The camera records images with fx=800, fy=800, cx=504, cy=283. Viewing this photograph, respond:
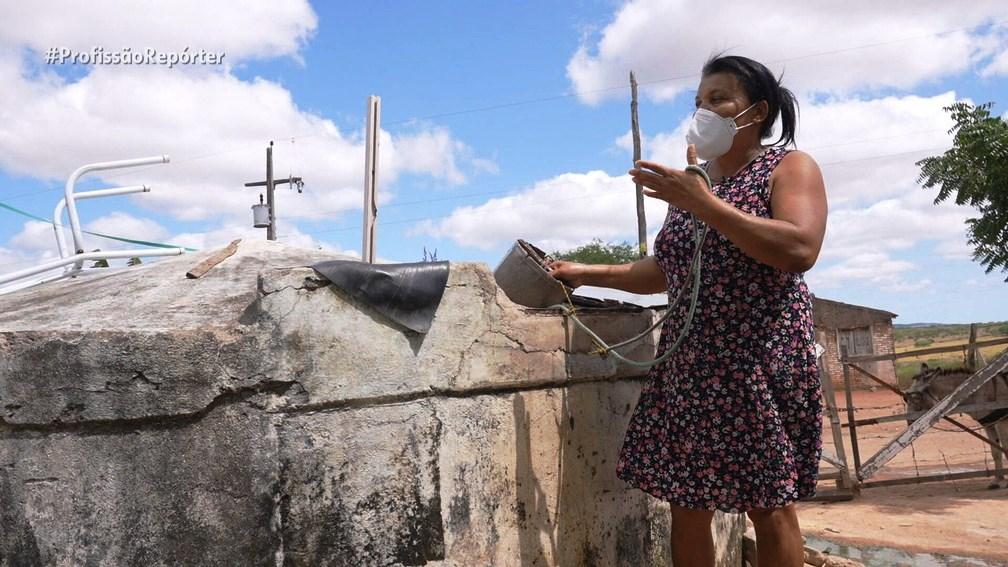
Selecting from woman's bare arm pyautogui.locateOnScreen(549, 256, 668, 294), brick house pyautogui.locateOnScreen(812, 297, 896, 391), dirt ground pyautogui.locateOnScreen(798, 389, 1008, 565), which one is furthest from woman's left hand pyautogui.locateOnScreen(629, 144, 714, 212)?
brick house pyautogui.locateOnScreen(812, 297, 896, 391)

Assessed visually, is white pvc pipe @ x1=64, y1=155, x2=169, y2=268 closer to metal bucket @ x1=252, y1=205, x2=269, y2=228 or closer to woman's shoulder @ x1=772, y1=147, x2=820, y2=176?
woman's shoulder @ x1=772, y1=147, x2=820, y2=176

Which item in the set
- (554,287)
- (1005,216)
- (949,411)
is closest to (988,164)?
(1005,216)

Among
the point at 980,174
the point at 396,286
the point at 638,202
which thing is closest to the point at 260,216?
the point at 638,202

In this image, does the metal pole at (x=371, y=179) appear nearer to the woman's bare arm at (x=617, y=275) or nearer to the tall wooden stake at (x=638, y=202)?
the woman's bare arm at (x=617, y=275)

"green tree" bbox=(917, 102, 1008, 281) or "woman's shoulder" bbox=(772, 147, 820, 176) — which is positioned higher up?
"green tree" bbox=(917, 102, 1008, 281)

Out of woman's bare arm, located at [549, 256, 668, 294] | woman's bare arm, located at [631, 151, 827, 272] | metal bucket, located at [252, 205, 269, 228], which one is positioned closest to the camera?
woman's bare arm, located at [631, 151, 827, 272]

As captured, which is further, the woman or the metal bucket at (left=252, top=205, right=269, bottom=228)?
the metal bucket at (left=252, top=205, right=269, bottom=228)

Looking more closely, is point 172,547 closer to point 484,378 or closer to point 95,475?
point 95,475

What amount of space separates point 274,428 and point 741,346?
3.94 feet

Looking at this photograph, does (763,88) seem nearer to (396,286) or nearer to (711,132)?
(711,132)

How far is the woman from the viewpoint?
6.42 feet

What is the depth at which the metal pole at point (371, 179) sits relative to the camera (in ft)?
8.64

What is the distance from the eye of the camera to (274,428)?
6.55 ft

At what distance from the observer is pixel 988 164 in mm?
8484
